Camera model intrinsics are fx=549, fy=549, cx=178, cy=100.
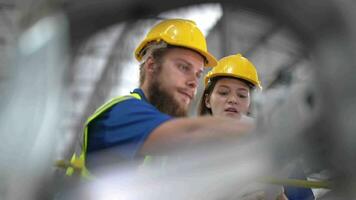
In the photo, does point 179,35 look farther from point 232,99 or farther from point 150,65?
point 232,99

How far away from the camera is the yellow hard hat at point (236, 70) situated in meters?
4.41

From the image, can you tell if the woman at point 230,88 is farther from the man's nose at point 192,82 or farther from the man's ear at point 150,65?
the man's nose at point 192,82

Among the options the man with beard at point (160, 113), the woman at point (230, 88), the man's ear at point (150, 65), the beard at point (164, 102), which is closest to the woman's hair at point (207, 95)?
the woman at point (230, 88)

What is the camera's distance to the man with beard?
1.97m

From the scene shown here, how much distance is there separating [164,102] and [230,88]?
1.66 meters

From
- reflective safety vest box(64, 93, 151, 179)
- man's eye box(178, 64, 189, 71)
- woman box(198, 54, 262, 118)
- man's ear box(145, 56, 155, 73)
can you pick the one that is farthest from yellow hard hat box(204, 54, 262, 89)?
reflective safety vest box(64, 93, 151, 179)

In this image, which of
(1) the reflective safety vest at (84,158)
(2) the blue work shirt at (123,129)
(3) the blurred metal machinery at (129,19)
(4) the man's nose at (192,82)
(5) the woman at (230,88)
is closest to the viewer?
(3) the blurred metal machinery at (129,19)

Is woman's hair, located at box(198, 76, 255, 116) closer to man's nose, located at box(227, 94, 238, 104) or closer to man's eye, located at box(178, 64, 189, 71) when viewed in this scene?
man's nose, located at box(227, 94, 238, 104)

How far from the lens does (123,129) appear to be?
2271mm

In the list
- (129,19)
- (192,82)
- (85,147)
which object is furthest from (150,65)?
(129,19)

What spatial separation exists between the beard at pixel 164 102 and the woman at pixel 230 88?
1.20m

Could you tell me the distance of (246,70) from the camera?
4.48 metres

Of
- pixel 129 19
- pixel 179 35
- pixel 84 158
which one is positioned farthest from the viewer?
pixel 179 35

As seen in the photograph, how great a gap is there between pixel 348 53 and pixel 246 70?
3.19m
